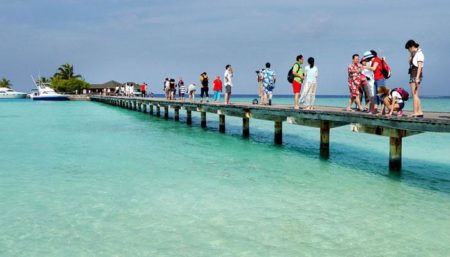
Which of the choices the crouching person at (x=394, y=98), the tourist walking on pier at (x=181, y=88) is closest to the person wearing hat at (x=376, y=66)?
the crouching person at (x=394, y=98)

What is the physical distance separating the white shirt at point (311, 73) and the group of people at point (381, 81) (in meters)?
1.22

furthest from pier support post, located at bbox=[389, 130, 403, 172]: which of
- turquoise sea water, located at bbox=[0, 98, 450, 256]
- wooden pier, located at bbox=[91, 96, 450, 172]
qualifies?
turquoise sea water, located at bbox=[0, 98, 450, 256]

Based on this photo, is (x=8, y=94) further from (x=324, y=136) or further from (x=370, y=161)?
(x=370, y=161)

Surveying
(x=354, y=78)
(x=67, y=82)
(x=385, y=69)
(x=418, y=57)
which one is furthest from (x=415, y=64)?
(x=67, y=82)

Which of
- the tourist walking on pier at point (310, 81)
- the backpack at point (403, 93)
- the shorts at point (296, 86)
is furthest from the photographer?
the shorts at point (296, 86)

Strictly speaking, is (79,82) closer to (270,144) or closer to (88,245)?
(270,144)

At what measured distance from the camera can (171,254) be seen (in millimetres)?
5402

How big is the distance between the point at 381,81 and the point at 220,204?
511 centimetres

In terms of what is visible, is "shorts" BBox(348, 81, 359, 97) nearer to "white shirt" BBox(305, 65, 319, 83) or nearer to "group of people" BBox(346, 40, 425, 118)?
"group of people" BBox(346, 40, 425, 118)

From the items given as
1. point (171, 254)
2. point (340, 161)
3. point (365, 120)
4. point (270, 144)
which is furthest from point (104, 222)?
point (270, 144)

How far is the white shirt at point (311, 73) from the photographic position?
12695 millimetres

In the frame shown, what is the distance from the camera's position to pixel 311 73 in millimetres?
12734

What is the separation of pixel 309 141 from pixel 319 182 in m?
9.15

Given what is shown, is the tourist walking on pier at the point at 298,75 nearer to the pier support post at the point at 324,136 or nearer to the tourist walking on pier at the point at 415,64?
the pier support post at the point at 324,136
